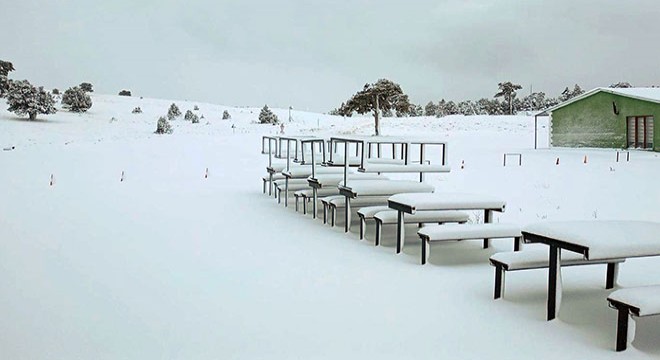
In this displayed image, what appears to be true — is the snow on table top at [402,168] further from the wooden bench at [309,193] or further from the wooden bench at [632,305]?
the wooden bench at [632,305]

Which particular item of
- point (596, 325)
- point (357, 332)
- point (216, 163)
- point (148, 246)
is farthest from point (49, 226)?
point (216, 163)

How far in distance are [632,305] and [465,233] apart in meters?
2.37

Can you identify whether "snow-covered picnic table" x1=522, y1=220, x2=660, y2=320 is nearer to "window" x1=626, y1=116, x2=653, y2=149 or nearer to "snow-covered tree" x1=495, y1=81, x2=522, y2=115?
"window" x1=626, y1=116, x2=653, y2=149

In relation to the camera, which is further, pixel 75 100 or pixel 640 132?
pixel 75 100

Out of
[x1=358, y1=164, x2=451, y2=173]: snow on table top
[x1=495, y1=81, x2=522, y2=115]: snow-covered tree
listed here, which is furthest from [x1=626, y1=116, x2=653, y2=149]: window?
[x1=495, y1=81, x2=522, y2=115]: snow-covered tree

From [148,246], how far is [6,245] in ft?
5.62

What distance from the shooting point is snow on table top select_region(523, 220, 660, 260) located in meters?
3.36

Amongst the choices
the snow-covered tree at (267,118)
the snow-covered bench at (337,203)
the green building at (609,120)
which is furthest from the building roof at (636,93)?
the snow-covered tree at (267,118)

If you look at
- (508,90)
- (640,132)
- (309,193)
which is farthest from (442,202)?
(508,90)

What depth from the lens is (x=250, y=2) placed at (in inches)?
822

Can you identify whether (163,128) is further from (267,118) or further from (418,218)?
(418,218)

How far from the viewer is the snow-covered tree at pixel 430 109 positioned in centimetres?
7174

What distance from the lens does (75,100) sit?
1430 inches

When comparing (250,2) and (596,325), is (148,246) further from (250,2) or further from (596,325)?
(250,2)
